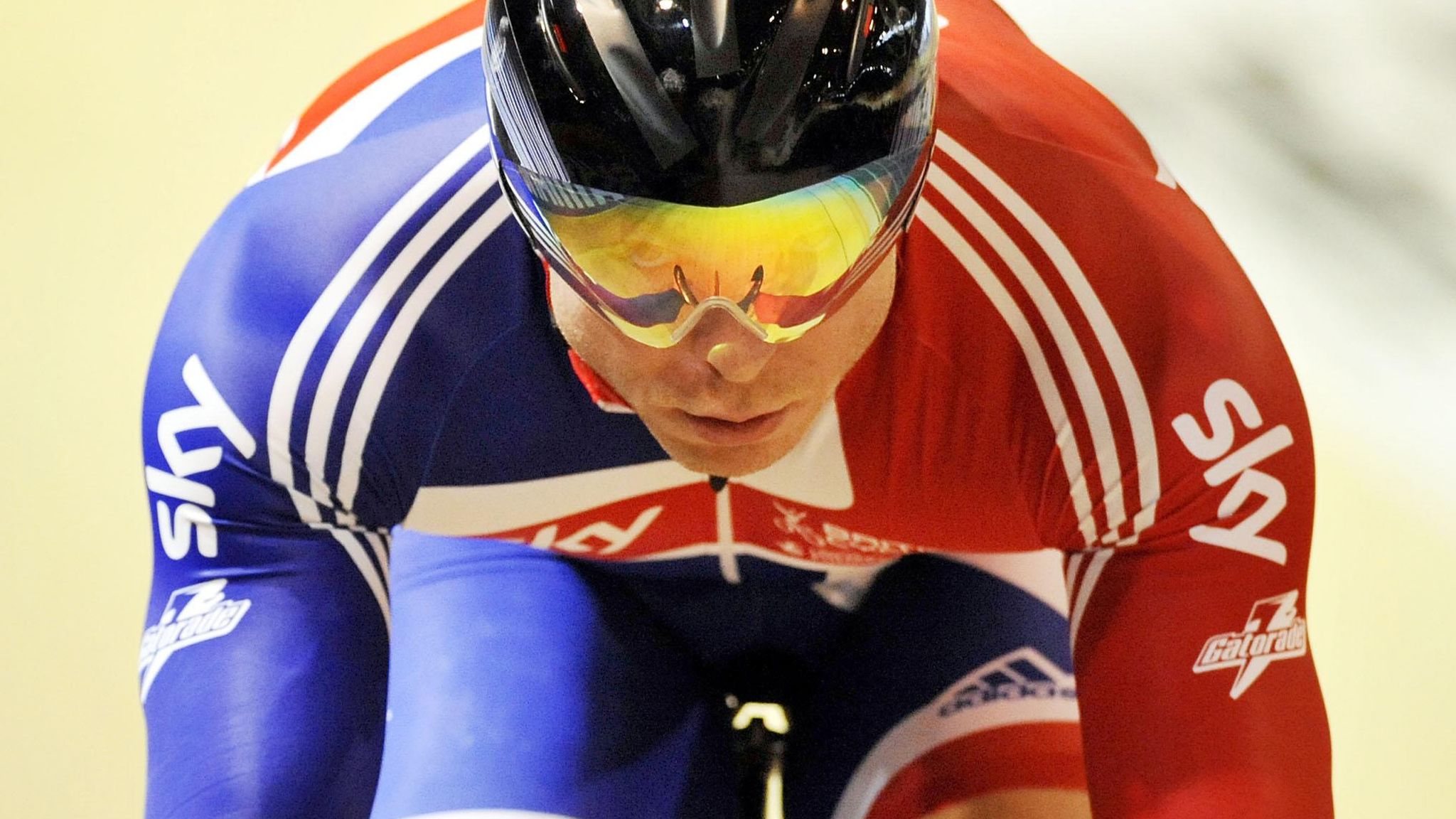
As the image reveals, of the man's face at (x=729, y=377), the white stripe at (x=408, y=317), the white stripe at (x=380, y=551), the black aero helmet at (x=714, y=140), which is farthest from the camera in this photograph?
the white stripe at (x=380, y=551)

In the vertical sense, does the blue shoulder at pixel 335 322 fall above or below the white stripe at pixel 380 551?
above

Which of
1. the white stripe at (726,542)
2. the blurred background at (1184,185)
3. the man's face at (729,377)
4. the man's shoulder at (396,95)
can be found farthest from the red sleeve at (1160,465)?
the blurred background at (1184,185)

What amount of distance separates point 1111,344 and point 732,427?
26 centimetres

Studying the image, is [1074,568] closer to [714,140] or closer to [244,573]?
[714,140]

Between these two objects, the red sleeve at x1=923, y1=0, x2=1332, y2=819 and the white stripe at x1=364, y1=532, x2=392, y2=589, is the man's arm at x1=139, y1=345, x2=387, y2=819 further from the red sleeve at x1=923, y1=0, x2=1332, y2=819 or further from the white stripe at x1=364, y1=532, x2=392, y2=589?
the red sleeve at x1=923, y1=0, x2=1332, y2=819

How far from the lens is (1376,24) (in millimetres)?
2609

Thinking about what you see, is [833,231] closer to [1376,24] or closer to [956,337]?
[956,337]

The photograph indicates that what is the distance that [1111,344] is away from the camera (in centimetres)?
116

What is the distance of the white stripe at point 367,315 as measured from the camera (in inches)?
46.8

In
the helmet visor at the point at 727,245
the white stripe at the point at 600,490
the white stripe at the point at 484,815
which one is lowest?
the white stripe at the point at 484,815

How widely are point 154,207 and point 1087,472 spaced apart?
1835 millimetres

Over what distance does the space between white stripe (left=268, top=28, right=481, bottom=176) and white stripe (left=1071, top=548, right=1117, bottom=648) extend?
58cm

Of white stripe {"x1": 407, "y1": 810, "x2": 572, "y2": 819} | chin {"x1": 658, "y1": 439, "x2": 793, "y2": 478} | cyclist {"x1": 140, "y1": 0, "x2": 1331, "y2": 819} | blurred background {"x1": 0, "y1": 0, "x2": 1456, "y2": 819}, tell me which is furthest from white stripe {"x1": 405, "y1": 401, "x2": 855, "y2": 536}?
blurred background {"x1": 0, "y1": 0, "x2": 1456, "y2": 819}

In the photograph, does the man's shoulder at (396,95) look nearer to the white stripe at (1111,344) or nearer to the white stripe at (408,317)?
the white stripe at (408,317)
